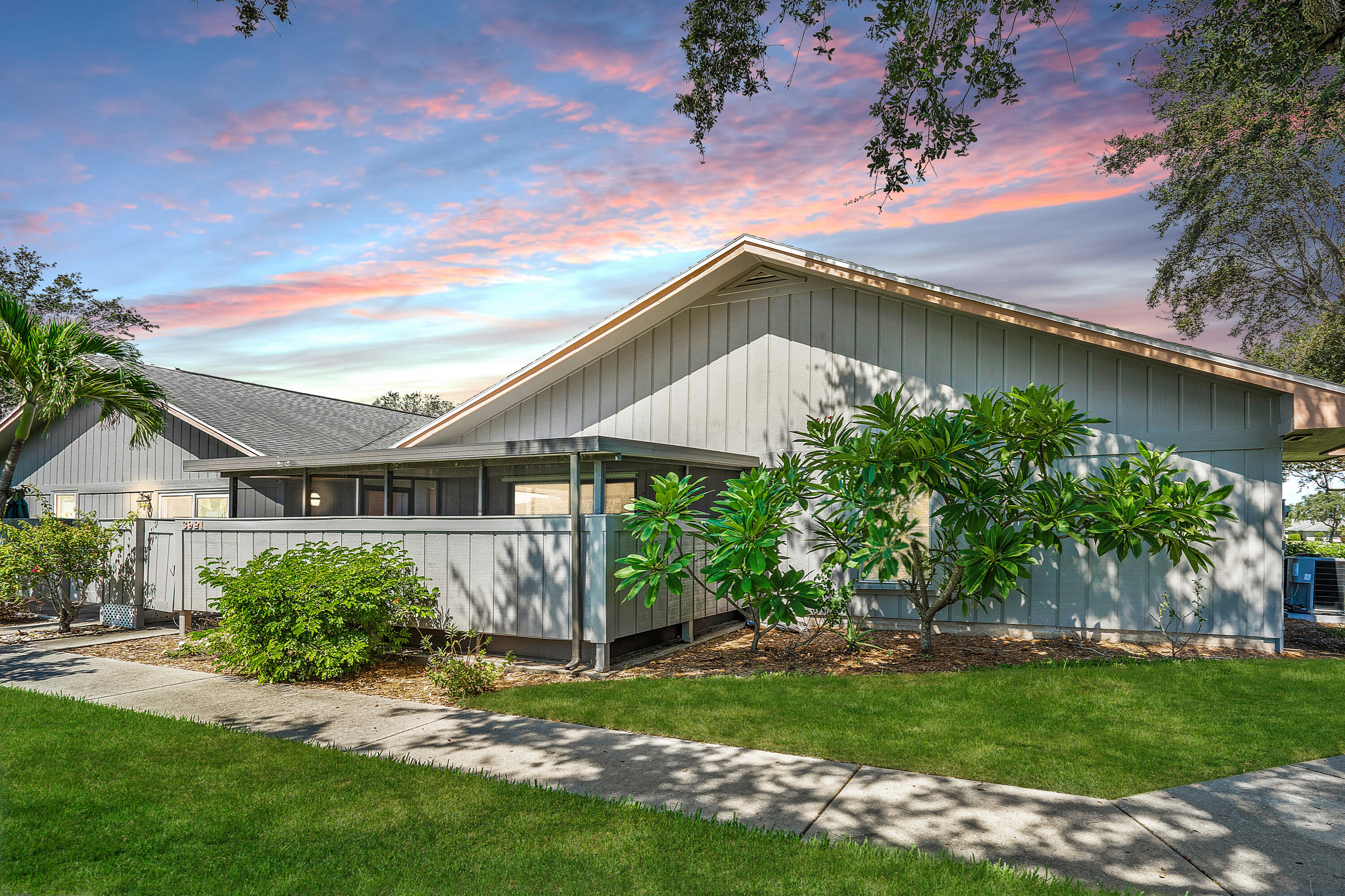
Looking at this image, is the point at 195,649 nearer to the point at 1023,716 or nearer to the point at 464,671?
the point at 464,671

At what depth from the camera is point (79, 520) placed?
1187 centimetres

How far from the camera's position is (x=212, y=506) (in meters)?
15.5

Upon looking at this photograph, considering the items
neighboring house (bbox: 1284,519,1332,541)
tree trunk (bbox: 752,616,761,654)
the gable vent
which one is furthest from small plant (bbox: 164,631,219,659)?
neighboring house (bbox: 1284,519,1332,541)

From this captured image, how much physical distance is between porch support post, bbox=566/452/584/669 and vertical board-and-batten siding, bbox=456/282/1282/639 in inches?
160

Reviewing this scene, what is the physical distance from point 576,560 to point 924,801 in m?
4.54

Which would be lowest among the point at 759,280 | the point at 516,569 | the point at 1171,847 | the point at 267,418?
the point at 1171,847

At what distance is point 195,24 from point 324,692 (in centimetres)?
676

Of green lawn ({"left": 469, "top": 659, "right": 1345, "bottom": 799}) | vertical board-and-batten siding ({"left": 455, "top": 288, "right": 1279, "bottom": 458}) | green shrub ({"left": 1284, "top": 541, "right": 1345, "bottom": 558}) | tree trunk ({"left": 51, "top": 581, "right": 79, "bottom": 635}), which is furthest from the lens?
green shrub ({"left": 1284, "top": 541, "right": 1345, "bottom": 558})

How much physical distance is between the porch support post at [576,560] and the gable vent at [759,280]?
196 inches

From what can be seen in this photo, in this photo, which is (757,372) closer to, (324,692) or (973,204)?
(973,204)

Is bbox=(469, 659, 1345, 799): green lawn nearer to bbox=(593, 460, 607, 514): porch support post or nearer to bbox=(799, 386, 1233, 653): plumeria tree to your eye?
bbox=(799, 386, 1233, 653): plumeria tree

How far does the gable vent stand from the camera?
11.4 m

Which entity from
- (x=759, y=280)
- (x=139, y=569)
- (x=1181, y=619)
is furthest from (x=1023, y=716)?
(x=139, y=569)

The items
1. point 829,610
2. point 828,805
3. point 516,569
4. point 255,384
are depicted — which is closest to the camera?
point 828,805
